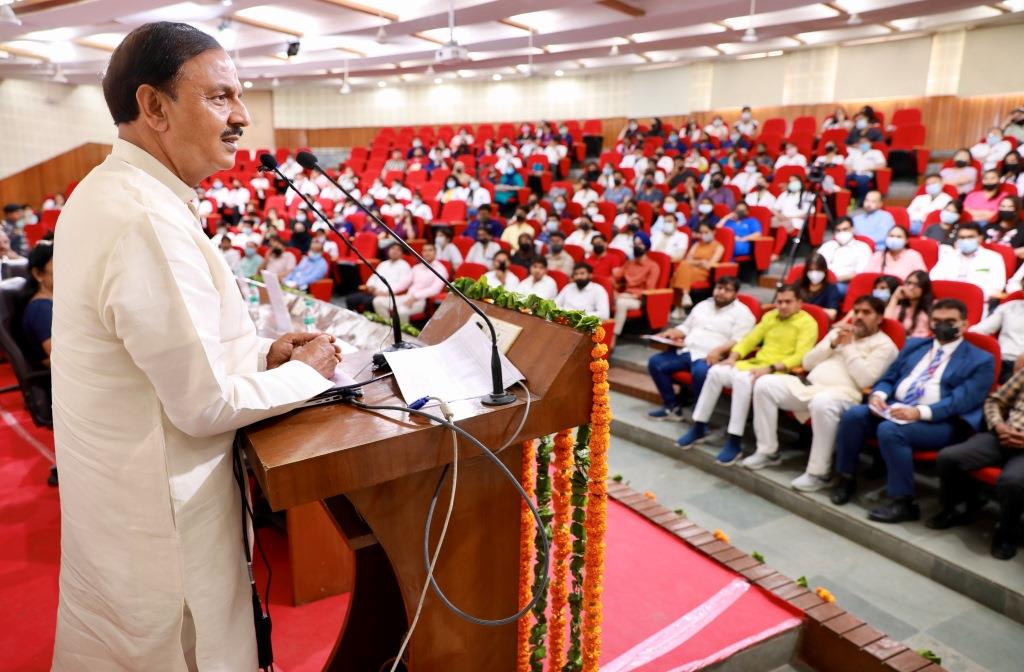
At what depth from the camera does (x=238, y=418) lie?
0.97 m

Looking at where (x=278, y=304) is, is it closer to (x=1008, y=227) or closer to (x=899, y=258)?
(x=899, y=258)

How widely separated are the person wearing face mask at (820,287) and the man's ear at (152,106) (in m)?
4.17

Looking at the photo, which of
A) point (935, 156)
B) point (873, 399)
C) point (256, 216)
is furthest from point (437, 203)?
point (873, 399)

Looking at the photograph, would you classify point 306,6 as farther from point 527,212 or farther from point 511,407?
point 511,407

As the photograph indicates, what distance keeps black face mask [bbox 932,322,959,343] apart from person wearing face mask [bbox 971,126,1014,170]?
193 inches

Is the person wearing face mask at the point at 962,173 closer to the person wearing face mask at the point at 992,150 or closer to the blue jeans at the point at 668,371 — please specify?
the person wearing face mask at the point at 992,150

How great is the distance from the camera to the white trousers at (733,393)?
11.8 ft

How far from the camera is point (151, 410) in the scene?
3.28 feet

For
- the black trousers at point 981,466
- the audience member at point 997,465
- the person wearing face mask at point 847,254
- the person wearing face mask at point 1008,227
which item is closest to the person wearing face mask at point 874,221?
the person wearing face mask at point 847,254

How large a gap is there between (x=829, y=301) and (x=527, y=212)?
16.6 ft

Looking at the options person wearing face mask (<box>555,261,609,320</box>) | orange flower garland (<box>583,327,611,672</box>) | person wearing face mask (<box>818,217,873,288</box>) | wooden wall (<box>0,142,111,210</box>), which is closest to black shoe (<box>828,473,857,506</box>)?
orange flower garland (<box>583,327,611,672</box>)

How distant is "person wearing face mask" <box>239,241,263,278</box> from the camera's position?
26.0ft

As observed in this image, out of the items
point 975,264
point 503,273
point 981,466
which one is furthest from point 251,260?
point 981,466

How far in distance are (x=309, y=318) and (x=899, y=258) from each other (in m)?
4.34
